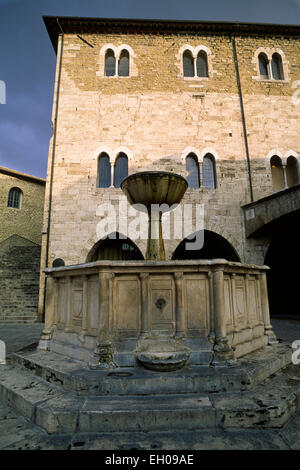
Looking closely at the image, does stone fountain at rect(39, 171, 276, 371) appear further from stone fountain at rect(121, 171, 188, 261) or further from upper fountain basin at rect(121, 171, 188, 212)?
upper fountain basin at rect(121, 171, 188, 212)

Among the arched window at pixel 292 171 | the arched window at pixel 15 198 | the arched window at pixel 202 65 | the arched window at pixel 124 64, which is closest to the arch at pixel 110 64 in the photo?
the arched window at pixel 124 64

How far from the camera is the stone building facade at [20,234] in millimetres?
10664

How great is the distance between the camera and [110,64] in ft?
37.9

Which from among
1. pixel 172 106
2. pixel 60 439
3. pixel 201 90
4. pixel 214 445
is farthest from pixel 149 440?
pixel 201 90

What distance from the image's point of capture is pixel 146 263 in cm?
327

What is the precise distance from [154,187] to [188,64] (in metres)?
10.2

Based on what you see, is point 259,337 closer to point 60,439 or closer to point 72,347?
point 72,347

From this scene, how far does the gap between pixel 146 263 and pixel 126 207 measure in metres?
7.03

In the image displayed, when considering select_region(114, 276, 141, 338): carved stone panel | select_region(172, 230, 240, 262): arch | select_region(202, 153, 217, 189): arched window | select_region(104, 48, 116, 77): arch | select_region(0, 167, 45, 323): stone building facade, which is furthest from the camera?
select_region(104, 48, 116, 77): arch

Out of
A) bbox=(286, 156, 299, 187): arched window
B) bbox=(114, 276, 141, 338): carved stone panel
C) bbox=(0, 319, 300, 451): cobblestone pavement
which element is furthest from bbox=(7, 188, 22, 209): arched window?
bbox=(0, 319, 300, 451): cobblestone pavement

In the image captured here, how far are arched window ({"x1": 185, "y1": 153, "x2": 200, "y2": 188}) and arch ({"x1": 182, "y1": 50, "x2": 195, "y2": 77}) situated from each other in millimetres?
3882

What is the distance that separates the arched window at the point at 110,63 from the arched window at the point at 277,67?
717 cm

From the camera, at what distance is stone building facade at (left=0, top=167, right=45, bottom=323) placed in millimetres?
10664

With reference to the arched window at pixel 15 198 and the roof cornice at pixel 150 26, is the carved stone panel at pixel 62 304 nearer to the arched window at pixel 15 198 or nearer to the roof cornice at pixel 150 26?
the roof cornice at pixel 150 26
